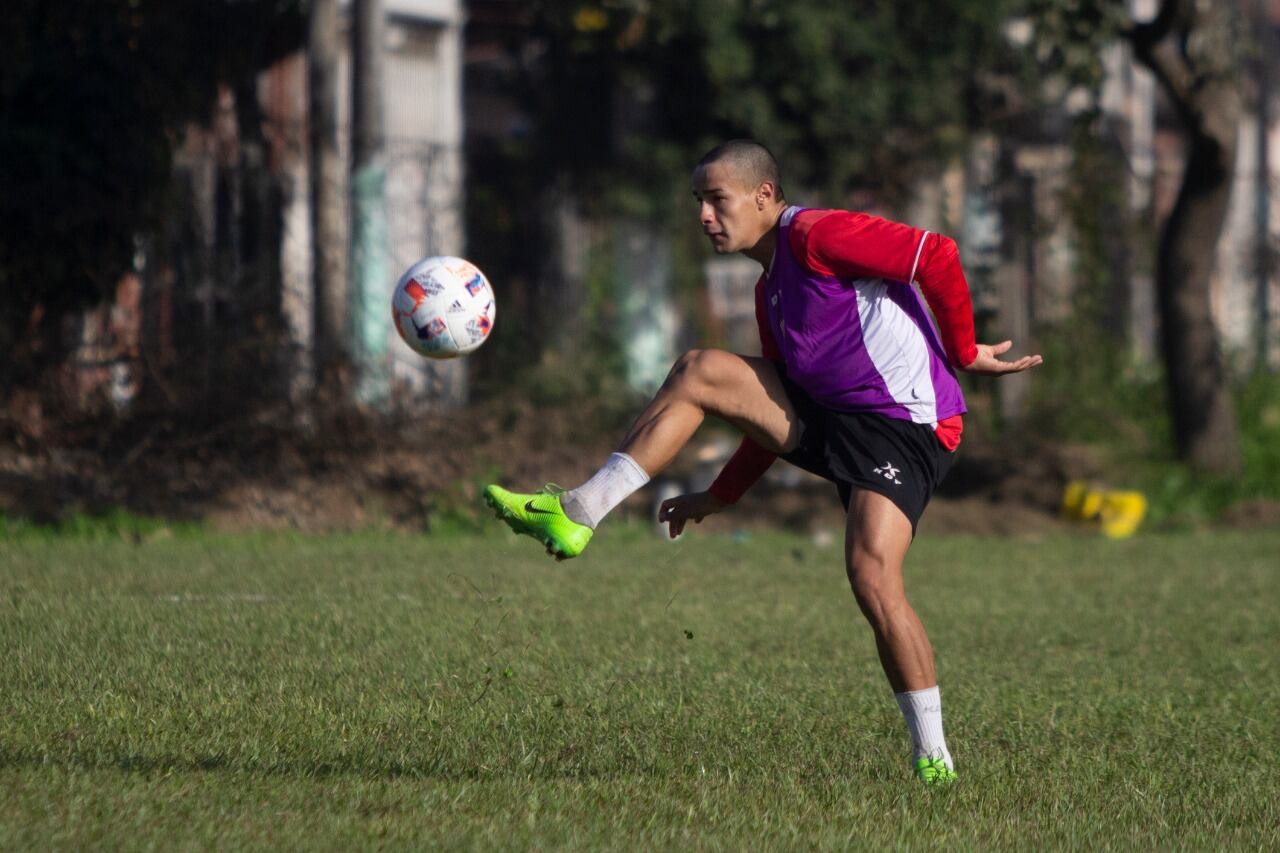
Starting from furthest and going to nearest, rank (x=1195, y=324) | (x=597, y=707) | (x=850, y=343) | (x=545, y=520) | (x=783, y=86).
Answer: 1. (x=783, y=86)
2. (x=1195, y=324)
3. (x=597, y=707)
4. (x=850, y=343)
5. (x=545, y=520)

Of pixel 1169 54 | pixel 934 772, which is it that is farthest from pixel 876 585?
pixel 1169 54

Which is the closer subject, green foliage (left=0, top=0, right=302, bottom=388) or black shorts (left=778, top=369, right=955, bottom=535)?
black shorts (left=778, top=369, right=955, bottom=535)

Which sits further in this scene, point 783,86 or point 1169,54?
point 783,86

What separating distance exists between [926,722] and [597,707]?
4.90 ft

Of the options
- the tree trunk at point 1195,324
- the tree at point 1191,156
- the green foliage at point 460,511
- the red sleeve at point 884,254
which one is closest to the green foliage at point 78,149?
the green foliage at point 460,511

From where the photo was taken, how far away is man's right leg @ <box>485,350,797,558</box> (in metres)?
5.52

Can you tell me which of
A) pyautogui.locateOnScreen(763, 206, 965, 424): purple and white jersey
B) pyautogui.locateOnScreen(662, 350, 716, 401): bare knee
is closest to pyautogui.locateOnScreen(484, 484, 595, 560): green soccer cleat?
pyautogui.locateOnScreen(662, 350, 716, 401): bare knee

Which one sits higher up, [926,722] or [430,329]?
[430,329]

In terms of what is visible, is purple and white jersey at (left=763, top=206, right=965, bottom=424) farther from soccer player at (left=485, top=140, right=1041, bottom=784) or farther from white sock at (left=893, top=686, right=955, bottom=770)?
white sock at (left=893, top=686, right=955, bottom=770)

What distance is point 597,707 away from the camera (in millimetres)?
6684

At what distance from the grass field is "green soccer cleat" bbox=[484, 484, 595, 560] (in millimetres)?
677

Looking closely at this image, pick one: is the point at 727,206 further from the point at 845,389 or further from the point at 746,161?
the point at 845,389

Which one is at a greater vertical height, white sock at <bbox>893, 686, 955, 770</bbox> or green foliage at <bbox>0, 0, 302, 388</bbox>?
green foliage at <bbox>0, 0, 302, 388</bbox>

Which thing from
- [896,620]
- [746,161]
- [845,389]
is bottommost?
[896,620]
